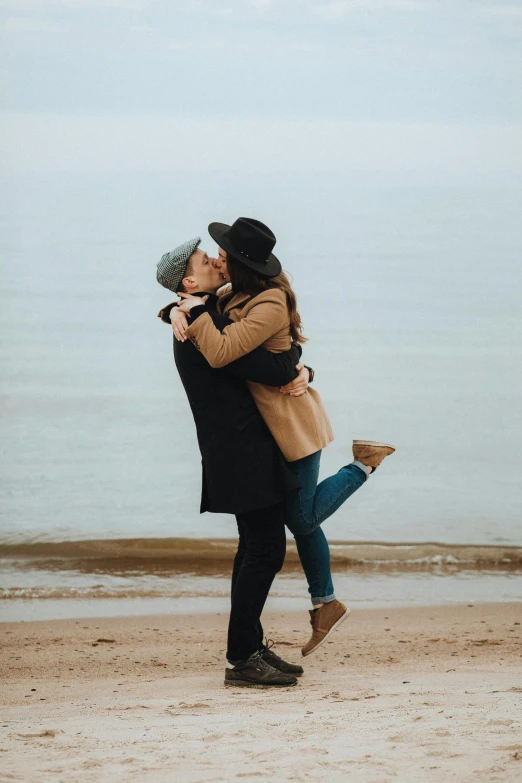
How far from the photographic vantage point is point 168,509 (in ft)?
25.2

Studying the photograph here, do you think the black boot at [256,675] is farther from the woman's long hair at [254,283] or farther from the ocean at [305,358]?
the ocean at [305,358]

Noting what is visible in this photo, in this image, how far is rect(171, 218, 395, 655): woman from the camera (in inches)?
132

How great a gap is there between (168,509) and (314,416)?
4254mm

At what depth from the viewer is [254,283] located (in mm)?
3488

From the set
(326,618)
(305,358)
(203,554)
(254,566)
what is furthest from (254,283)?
(305,358)

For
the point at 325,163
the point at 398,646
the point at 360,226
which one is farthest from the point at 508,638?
the point at 325,163

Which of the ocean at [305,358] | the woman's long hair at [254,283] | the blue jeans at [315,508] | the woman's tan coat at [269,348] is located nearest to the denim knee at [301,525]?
the blue jeans at [315,508]

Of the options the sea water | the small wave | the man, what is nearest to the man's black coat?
the man

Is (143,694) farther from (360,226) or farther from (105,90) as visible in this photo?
(105,90)

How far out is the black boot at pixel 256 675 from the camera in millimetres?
3629

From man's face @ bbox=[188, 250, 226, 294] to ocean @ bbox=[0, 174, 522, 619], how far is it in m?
2.84

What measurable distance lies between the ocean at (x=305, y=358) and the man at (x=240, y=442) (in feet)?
8.27

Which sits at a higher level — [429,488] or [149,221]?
[149,221]

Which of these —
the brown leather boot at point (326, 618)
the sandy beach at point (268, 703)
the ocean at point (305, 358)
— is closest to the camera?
the sandy beach at point (268, 703)
